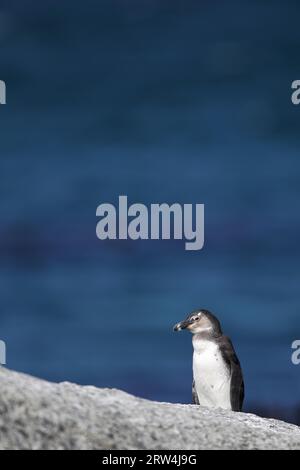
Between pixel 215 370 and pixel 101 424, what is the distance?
591 centimetres

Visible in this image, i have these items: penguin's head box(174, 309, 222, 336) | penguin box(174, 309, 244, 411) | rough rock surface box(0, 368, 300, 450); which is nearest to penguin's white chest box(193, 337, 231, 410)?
penguin box(174, 309, 244, 411)

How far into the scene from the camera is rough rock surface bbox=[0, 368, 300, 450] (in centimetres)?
639

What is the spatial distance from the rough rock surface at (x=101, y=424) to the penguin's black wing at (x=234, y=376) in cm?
→ 425

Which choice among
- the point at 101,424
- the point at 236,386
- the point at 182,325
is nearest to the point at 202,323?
the point at 182,325

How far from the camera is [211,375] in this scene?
1248 cm

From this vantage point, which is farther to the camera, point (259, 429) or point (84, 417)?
point (259, 429)

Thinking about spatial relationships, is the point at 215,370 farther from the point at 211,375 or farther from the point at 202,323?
the point at 202,323

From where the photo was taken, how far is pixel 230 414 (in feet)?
30.7

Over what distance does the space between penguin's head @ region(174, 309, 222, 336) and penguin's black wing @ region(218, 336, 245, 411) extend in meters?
0.32

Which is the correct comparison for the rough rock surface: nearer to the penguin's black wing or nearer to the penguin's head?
the penguin's black wing

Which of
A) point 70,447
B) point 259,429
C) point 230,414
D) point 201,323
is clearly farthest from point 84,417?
point 201,323
